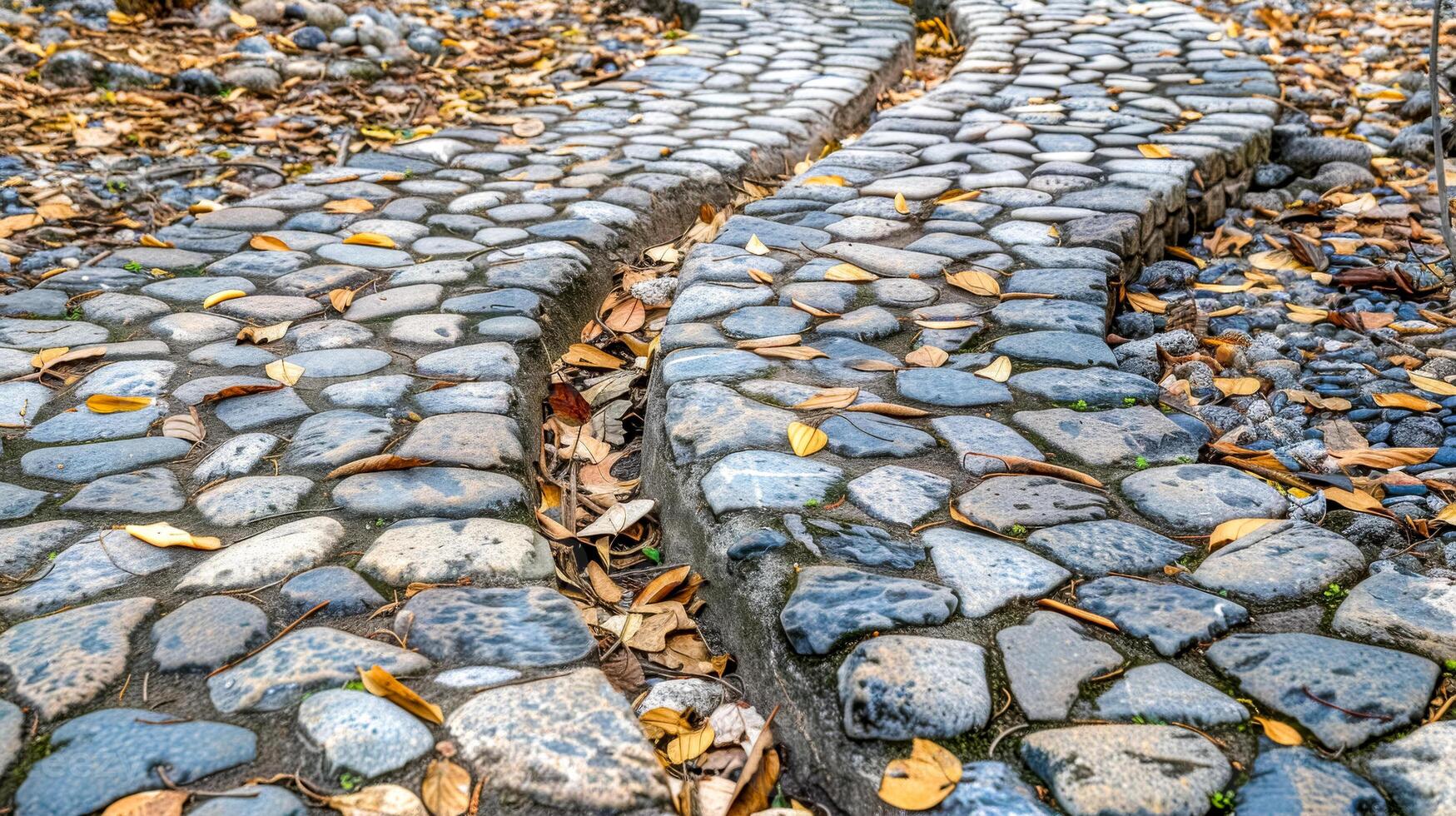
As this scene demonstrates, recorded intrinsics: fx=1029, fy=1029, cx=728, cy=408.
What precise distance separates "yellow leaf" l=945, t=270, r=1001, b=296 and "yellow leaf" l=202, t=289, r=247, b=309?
1.77 metres

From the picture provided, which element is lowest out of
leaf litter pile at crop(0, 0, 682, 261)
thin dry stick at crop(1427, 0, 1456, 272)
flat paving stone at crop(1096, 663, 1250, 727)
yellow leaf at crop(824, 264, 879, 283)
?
leaf litter pile at crop(0, 0, 682, 261)

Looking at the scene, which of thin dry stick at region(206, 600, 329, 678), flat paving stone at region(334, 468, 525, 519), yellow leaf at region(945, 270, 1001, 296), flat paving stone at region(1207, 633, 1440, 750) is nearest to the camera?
flat paving stone at region(1207, 633, 1440, 750)

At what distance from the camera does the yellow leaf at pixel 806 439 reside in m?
1.81

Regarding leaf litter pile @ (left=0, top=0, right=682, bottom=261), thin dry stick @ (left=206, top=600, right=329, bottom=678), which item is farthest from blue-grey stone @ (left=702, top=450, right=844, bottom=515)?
leaf litter pile @ (left=0, top=0, right=682, bottom=261)

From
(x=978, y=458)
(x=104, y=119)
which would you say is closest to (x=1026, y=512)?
(x=978, y=458)

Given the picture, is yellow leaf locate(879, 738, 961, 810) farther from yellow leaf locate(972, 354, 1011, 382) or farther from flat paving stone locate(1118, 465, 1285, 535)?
yellow leaf locate(972, 354, 1011, 382)

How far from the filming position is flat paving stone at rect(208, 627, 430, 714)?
130 centimetres

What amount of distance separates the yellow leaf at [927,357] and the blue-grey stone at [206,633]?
1309mm

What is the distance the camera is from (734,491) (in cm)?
169

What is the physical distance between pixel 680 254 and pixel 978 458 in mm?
1597

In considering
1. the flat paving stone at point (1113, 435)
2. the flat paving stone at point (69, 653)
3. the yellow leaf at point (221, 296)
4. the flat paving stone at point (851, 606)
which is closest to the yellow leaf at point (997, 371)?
the flat paving stone at point (1113, 435)

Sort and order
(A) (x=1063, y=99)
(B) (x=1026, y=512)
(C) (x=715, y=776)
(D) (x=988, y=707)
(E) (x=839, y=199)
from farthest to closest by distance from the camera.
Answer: (A) (x=1063, y=99)
(E) (x=839, y=199)
(B) (x=1026, y=512)
(C) (x=715, y=776)
(D) (x=988, y=707)

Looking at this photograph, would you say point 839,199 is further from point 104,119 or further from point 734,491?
point 104,119

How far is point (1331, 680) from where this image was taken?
1304mm
